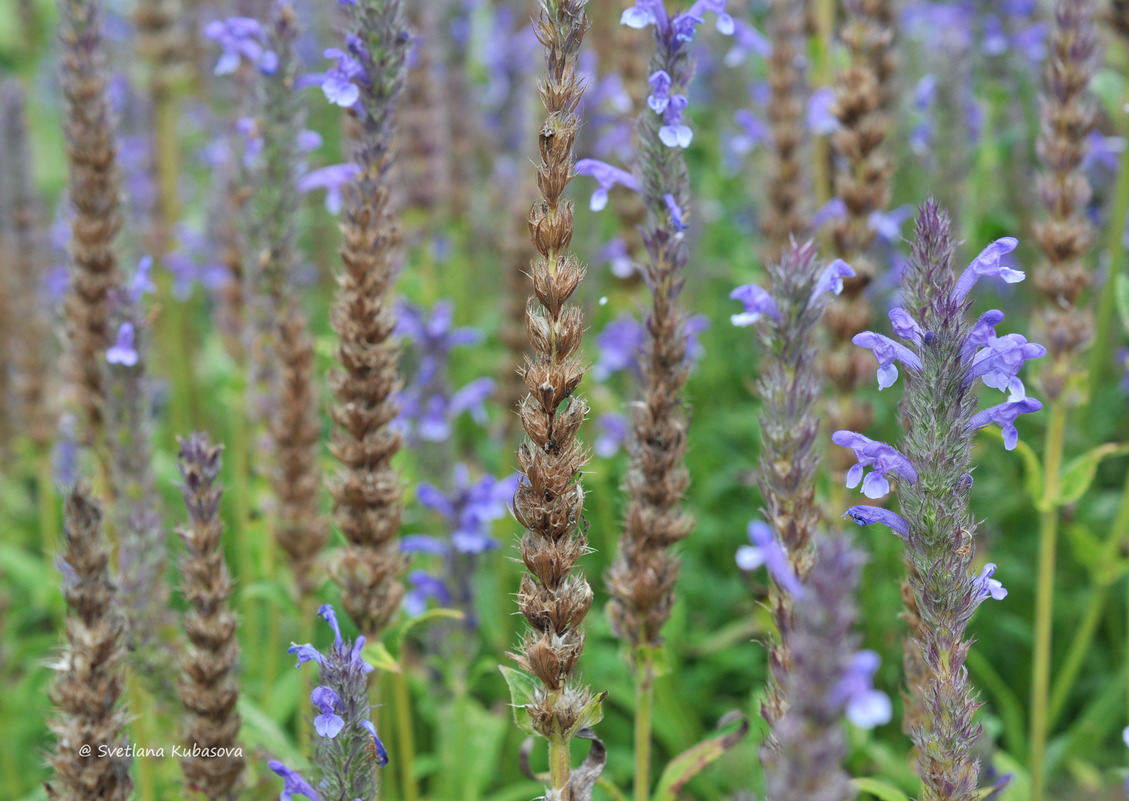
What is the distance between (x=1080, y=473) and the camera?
14.8ft

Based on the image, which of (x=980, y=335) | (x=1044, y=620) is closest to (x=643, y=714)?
(x=980, y=335)

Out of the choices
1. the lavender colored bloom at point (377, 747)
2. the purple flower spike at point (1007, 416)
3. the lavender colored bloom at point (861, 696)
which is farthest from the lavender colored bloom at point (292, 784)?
the purple flower spike at point (1007, 416)

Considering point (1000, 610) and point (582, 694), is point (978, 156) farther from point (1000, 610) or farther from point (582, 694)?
point (582, 694)

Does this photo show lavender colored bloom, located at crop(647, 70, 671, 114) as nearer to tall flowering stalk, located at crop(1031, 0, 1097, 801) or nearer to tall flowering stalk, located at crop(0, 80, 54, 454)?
tall flowering stalk, located at crop(1031, 0, 1097, 801)

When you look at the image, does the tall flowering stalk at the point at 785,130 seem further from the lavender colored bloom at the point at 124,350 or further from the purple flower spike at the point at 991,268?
the lavender colored bloom at the point at 124,350

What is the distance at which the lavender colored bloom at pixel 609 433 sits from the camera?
288 inches

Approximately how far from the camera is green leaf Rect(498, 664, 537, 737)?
10.2 ft

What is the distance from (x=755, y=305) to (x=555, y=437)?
2.90ft

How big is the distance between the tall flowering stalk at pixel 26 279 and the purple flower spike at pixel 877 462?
17.3 feet

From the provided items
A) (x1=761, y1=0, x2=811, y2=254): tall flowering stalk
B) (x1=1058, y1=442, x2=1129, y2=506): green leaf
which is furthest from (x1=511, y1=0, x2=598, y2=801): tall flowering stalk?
(x1=761, y1=0, x2=811, y2=254): tall flowering stalk

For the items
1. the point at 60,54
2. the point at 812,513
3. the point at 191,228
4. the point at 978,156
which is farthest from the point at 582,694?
the point at 191,228

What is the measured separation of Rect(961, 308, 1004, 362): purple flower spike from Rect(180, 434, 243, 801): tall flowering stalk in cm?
234

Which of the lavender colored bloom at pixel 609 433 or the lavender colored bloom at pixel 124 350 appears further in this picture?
the lavender colored bloom at pixel 609 433

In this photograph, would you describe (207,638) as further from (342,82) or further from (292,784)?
(342,82)
